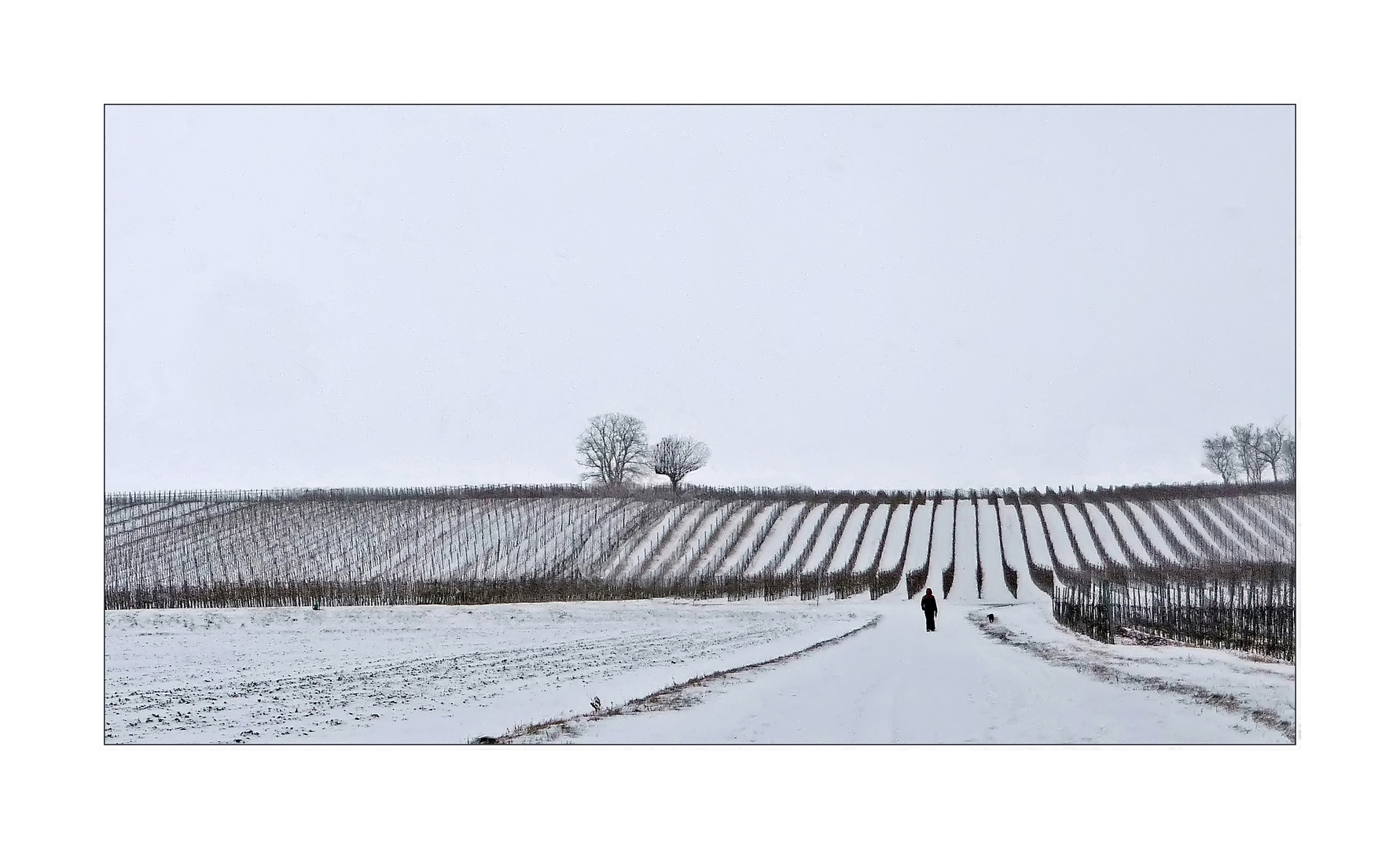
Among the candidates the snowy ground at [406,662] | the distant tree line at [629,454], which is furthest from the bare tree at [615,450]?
the snowy ground at [406,662]

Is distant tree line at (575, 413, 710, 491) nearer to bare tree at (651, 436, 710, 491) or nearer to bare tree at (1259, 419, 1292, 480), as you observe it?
bare tree at (651, 436, 710, 491)

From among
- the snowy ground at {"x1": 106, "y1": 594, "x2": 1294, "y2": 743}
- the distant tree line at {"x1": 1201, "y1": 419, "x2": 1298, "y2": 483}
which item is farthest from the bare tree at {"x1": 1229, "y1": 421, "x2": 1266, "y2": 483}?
the snowy ground at {"x1": 106, "y1": 594, "x2": 1294, "y2": 743}

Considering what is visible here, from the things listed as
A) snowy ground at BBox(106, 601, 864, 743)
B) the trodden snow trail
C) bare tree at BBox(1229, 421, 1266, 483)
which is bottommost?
snowy ground at BBox(106, 601, 864, 743)

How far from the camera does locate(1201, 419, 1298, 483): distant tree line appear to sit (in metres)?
26.3

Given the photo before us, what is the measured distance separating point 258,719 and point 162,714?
163 cm

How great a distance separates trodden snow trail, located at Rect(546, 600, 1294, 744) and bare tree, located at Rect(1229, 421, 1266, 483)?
13.0 m

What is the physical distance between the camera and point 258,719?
13.6m

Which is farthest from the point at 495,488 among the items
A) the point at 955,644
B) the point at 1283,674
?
the point at 1283,674

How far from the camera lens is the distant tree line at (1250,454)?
1036 inches

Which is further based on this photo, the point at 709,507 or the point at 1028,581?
the point at 709,507

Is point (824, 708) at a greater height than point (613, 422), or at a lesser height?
lesser

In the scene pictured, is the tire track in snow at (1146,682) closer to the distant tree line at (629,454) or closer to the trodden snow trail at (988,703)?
the trodden snow trail at (988,703)

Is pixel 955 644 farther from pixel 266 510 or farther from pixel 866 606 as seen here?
pixel 266 510

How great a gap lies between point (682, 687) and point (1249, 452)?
22124 mm
